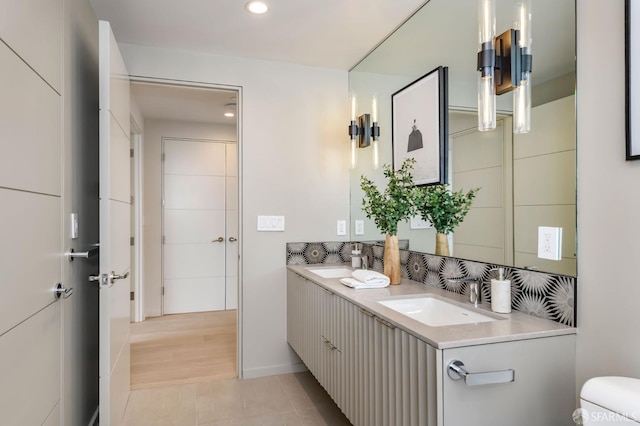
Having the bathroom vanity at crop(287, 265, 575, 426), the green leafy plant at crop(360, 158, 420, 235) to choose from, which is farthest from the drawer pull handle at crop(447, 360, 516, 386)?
the green leafy plant at crop(360, 158, 420, 235)

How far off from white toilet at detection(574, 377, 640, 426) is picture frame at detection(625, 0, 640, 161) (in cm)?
65

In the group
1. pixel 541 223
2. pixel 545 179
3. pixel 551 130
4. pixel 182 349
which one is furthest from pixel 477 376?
pixel 182 349

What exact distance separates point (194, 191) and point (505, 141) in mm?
3962

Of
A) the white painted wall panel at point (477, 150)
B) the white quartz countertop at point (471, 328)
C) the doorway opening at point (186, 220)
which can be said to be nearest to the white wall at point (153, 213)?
the doorway opening at point (186, 220)

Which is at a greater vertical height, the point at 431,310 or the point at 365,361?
the point at 431,310

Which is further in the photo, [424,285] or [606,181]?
[424,285]

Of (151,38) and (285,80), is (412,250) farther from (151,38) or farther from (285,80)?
(151,38)

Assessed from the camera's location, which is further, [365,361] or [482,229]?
[482,229]

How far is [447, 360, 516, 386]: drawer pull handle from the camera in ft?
3.66

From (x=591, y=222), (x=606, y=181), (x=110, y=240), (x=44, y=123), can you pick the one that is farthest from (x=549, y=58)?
(x=110, y=240)

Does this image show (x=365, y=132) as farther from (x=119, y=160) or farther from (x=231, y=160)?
Result: (x=231, y=160)

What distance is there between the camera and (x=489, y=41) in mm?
1584

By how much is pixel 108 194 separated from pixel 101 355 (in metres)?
0.77

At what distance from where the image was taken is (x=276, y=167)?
3.01 m
